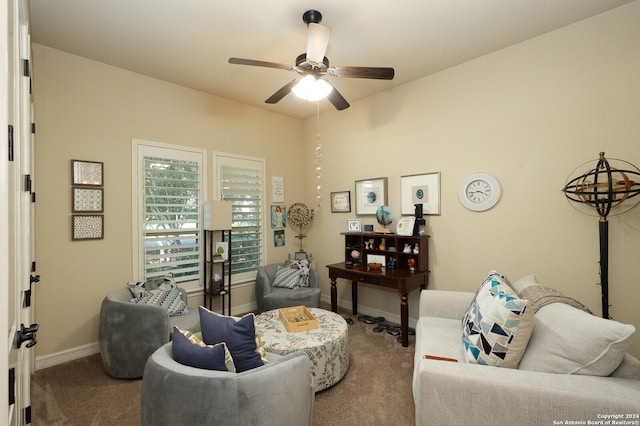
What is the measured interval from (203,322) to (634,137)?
3279 mm

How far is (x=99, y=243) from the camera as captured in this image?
3002 millimetres

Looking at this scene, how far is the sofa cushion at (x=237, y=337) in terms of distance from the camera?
1582 millimetres

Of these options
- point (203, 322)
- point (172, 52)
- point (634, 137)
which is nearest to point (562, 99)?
point (634, 137)

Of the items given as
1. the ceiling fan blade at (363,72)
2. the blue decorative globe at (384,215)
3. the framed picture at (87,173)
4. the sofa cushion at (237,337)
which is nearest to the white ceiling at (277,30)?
the ceiling fan blade at (363,72)

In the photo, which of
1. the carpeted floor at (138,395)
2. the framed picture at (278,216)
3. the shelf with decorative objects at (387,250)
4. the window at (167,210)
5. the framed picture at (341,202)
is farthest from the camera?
the framed picture at (278,216)

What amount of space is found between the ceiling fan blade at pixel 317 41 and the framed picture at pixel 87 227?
253 cm

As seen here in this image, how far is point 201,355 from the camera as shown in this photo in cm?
142

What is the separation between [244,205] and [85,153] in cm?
179

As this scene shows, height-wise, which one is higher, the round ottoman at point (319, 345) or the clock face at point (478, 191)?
the clock face at point (478, 191)

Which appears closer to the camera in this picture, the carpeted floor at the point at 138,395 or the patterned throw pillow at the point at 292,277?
the carpeted floor at the point at 138,395

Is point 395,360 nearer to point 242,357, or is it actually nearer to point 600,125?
point 242,357

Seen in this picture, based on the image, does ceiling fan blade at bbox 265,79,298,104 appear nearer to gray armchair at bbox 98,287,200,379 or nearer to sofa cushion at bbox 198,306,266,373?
sofa cushion at bbox 198,306,266,373

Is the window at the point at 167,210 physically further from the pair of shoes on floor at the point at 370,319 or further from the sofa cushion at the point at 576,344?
the sofa cushion at the point at 576,344

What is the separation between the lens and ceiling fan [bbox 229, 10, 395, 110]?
7.03 feet
